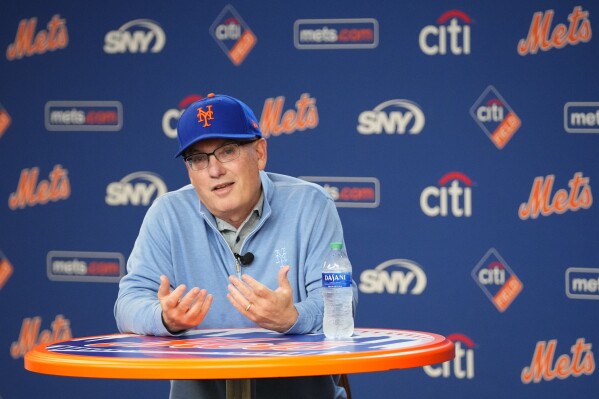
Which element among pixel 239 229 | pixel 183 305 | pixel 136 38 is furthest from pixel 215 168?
pixel 136 38

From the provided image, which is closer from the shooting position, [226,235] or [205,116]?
[205,116]

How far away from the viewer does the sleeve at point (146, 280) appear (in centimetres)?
270

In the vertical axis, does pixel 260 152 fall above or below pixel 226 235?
above

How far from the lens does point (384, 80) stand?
481cm

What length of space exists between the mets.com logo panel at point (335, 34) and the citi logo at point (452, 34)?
0.29m

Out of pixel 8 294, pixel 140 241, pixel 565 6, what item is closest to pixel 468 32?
pixel 565 6

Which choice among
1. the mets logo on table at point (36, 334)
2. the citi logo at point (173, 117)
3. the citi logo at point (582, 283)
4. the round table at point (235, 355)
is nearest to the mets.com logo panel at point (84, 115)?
the citi logo at point (173, 117)

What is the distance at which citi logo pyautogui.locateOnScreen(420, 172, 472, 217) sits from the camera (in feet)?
15.4

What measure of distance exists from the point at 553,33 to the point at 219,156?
2.26m

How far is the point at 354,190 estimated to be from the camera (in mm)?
4828

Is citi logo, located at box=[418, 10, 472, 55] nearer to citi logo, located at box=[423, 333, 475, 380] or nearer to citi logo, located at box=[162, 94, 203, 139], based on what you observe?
citi logo, located at box=[162, 94, 203, 139]

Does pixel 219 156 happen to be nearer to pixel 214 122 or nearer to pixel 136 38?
pixel 214 122

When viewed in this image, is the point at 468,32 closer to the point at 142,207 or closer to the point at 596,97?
the point at 596,97

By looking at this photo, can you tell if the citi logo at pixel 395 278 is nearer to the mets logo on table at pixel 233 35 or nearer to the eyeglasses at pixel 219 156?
the mets logo on table at pixel 233 35
